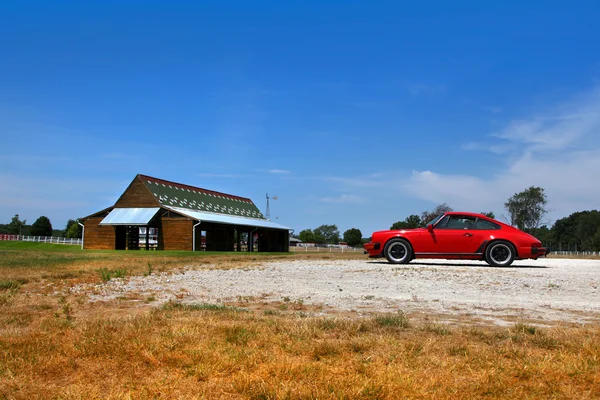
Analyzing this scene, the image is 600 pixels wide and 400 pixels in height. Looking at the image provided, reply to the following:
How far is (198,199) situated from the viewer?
156 feet

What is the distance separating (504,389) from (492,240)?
1108 cm

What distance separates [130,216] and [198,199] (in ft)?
31.2

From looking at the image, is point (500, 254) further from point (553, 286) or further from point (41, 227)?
point (41, 227)

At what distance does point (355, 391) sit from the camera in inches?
107

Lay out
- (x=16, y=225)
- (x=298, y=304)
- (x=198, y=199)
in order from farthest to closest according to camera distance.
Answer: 1. (x=16, y=225)
2. (x=198, y=199)
3. (x=298, y=304)

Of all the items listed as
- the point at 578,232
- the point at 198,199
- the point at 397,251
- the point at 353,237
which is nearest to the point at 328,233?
the point at 353,237

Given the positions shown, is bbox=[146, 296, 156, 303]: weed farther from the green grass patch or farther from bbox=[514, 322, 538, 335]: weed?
bbox=[514, 322, 538, 335]: weed

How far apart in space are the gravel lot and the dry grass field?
90cm

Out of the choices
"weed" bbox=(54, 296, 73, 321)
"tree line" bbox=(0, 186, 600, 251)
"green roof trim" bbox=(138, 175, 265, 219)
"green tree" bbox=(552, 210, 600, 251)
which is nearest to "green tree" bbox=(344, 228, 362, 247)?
"tree line" bbox=(0, 186, 600, 251)

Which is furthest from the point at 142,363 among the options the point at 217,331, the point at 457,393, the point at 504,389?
the point at 504,389

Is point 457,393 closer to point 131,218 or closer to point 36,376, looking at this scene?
point 36,376

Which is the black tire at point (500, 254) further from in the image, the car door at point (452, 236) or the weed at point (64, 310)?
the weed at point (64, 310)

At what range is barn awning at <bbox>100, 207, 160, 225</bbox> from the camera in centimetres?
3784

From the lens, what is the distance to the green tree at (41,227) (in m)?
107
